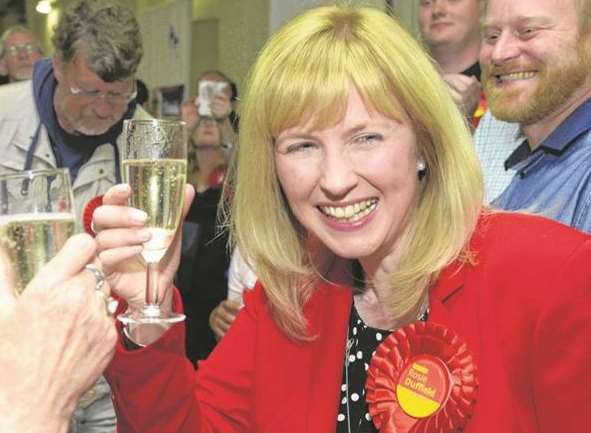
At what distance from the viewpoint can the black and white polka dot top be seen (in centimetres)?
155

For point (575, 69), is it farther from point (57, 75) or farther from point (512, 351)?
point (57, 75)

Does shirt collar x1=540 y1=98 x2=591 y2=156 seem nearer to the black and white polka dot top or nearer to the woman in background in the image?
the black and white polka dot top

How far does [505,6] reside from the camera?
7.44 feet

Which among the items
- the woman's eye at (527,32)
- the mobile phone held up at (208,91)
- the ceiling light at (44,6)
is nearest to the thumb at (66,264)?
the woman's eye at (527,32)

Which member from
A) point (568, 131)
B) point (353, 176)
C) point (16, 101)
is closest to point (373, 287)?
point (353, 176)

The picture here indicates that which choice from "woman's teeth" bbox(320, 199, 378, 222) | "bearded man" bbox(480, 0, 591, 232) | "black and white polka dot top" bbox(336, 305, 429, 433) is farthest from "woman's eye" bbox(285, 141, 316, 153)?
"bearded man" bbox(480, 0, 591, 232)

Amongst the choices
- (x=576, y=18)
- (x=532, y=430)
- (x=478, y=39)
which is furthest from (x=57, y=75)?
(x=532, y=430)

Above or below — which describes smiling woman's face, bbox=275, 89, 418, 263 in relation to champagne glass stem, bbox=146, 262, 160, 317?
above

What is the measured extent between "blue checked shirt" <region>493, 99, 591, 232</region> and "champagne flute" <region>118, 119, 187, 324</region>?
0.91 meters

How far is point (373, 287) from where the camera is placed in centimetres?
167

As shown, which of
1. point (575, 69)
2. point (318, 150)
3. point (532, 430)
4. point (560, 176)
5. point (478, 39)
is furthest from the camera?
point (478, 39)

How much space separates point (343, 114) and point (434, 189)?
0.83 ft

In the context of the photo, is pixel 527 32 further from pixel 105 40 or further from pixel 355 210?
pixel 105 40

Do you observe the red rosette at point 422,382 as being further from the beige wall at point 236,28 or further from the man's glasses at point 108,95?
the beige wall at point 236,28
